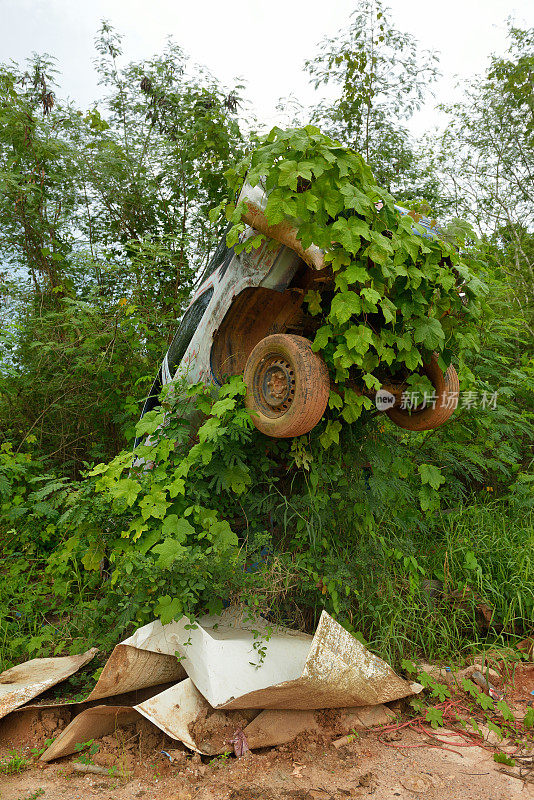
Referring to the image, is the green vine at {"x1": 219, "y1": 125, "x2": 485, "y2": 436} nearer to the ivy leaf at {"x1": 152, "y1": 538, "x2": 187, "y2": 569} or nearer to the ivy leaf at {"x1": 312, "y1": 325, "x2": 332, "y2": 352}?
the ivy leaf at {"x1": 312, "y1": 325, "x2": 332, "y2": 352}

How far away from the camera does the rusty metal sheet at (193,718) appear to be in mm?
2779

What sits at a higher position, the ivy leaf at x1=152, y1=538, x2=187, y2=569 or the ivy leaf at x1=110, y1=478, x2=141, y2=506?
the ivy leaf at x1=110, y1=478, x2=141, y2=506

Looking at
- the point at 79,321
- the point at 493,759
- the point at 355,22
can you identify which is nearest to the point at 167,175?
the point at 79,321

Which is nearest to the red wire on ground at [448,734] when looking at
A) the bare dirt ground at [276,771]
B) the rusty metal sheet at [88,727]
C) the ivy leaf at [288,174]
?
the bare dirt ground at [276,771]

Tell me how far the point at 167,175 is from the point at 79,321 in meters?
2.61

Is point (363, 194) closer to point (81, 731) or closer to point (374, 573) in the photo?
point (374, 573)

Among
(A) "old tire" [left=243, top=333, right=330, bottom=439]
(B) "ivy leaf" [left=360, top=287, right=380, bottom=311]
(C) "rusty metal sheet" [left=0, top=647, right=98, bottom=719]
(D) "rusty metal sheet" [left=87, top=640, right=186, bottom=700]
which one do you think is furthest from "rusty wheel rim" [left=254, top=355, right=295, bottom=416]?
(C) "rusty metal sheet" [left=0, top=647, right=98, bottom=719]

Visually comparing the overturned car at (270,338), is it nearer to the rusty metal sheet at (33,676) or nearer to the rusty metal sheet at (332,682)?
the rusty metal sheet at (332,682)

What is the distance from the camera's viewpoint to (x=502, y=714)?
307 centimetres

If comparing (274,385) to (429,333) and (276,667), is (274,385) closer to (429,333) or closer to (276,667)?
(429,333)

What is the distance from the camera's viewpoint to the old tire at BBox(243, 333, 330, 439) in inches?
123

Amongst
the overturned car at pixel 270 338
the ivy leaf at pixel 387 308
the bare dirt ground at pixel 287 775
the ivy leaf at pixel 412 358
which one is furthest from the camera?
the ivy leaf at pixel 412 358

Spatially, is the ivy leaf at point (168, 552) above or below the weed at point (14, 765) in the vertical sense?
above

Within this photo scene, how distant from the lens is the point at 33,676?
3.40 m
